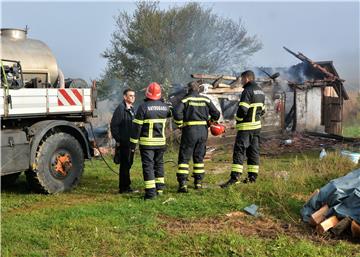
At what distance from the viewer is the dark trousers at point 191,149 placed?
694cm

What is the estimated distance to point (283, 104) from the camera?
17406 millimetres

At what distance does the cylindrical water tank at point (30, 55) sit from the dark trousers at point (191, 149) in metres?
2.87

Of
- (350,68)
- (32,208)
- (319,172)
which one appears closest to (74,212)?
(32,208)

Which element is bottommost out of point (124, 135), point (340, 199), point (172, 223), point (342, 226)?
point (172, 223)

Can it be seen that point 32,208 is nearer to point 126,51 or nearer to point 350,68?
point 126,51

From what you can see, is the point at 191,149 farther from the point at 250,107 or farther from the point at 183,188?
the point at 250,107

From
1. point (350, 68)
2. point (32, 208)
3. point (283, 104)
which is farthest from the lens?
point (350, 68)

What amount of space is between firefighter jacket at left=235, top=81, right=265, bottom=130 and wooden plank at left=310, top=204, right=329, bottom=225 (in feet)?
8.63

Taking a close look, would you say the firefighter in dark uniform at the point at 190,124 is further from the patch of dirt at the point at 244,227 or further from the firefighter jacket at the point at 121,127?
the patch of dirt at the point at 244,227

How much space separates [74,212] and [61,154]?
1.86 m

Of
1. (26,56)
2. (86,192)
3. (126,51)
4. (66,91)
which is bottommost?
(86,192)

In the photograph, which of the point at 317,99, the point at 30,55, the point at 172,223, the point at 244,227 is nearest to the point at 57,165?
the point at 30,55

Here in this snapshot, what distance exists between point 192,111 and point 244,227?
2.47 m

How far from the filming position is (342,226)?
460 centimetres
